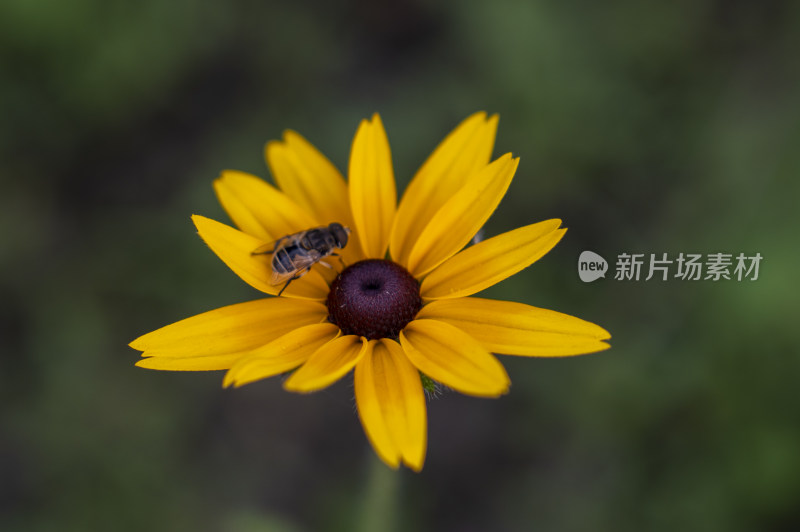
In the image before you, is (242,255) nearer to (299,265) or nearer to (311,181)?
(299,265)

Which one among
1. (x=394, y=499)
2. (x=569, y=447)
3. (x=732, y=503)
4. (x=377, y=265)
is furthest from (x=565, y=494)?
(x=377, y=265)

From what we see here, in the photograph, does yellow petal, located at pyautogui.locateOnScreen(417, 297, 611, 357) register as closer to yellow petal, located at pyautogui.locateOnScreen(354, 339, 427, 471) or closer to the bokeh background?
yellow petal, located at pyautogui.locateOnScreen(354, 339, 427, 471)

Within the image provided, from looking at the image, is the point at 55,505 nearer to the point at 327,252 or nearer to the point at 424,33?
the point at 327,252

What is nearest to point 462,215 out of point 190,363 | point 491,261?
point 491,261

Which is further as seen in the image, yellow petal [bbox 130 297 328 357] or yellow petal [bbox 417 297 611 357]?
→ yellow petal [bbox 130 297 328 357]

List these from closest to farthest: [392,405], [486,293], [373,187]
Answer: [392,405] → [373,187] → [486,293]

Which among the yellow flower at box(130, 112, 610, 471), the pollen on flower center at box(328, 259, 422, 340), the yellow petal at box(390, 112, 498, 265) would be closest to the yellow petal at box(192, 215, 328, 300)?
the yellow flower at box(130, 112, 610, 471)

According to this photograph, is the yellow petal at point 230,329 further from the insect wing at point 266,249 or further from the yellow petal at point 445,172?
the yellow petal at point 445,172
